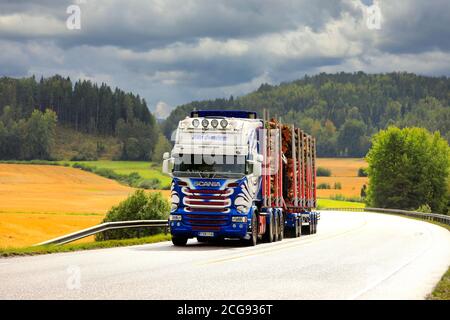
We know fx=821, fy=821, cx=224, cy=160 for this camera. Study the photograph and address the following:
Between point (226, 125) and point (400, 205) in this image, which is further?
point (400, 205)

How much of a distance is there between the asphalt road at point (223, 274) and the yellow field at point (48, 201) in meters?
17.7

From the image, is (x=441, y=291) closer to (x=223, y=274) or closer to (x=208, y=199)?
(x=223, y=274)

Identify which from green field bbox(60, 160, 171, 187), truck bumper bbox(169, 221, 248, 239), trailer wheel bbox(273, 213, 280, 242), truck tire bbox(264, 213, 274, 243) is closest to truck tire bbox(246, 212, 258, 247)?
truck bumper bbox(169, 221, 248, 239)

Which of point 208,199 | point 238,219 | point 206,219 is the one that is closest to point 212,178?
point 208,199

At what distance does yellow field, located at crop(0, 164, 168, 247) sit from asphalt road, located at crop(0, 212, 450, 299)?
697 inches

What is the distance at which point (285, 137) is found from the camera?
32281 millimetres

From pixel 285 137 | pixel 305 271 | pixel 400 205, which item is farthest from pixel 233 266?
pixel 400 205

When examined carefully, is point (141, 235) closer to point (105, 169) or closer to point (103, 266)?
point (103, 266)

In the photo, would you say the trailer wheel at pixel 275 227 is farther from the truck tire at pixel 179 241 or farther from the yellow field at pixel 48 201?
the yellow field at pixel 48 201

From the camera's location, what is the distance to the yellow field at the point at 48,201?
188ft

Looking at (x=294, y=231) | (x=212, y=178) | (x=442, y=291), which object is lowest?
(x=294, y=231)

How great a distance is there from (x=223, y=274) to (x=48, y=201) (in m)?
91.8

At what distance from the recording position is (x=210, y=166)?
24469 mm
